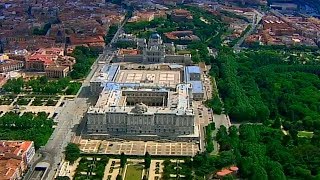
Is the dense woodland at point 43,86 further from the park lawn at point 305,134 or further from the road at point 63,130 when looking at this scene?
the park lawn at point 305,134

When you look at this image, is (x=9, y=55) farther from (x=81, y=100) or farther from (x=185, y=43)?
(x=185, y=43)

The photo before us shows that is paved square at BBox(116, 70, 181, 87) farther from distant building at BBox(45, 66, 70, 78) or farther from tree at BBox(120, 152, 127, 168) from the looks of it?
tree at BBox(120, 152, 127, 168)

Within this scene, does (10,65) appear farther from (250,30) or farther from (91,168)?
(250,30)

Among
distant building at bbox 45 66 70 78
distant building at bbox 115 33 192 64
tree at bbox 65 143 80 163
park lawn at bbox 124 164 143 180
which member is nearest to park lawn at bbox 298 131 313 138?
park lawn at bbox 124 164 143 180

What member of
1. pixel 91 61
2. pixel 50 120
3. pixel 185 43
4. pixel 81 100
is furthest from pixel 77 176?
pixel 185 43

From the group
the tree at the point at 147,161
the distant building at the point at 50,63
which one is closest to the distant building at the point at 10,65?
the distant building at the point at 50,63
